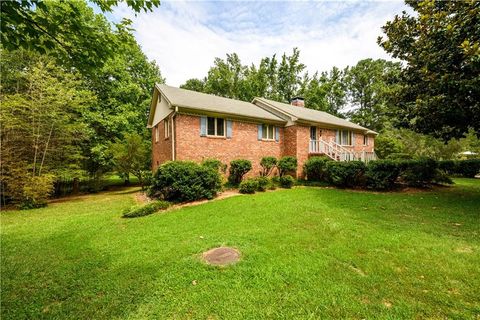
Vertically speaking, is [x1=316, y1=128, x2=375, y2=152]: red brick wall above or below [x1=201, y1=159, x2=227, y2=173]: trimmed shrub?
above

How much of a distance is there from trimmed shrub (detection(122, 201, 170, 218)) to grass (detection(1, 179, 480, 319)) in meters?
0.49

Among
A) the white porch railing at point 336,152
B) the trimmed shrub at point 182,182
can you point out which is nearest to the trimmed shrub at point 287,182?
the white porch railing at point 336,152

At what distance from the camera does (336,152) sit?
580 inches

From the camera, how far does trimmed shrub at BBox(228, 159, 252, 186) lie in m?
12.4

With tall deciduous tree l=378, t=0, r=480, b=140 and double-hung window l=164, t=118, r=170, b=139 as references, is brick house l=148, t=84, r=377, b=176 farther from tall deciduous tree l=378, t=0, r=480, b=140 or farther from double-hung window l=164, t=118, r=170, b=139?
tall deciduous tree l=378, t=0, r=480, b=140

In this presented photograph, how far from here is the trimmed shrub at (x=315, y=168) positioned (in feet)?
44.1

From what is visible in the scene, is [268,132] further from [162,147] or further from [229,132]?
[162,147]

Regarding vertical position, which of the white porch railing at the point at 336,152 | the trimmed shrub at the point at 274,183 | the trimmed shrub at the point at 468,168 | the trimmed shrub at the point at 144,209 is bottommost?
the trimmed shrub at the point at 144,209

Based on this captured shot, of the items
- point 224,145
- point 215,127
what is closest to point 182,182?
point 224,145

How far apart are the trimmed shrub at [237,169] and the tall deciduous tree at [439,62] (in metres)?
8.20

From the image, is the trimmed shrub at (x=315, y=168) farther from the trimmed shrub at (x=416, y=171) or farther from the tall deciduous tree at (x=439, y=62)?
the tall deciduous tree at (x=439, y=62)

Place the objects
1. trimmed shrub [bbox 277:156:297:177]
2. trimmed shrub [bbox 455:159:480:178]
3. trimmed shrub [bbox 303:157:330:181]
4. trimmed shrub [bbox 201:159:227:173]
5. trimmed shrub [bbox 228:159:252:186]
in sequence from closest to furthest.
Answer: trimmed shrub [bbox 201:159:227:173] < trimmed shrub [bbox 228:159:252:186] < trimmed shrub [bbox 303:157:330:181] < trimmed shrub [bbox 277:156:297:177] < trimmed shrub [bbox 455:159:480:178]

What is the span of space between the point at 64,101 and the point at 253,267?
13.2 metres

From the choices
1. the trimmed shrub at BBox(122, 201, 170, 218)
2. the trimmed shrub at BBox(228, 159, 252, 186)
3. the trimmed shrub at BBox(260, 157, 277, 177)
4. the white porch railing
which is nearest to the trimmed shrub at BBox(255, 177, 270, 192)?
the trimmed shrub at BBox(228, 159, 252, 186)
